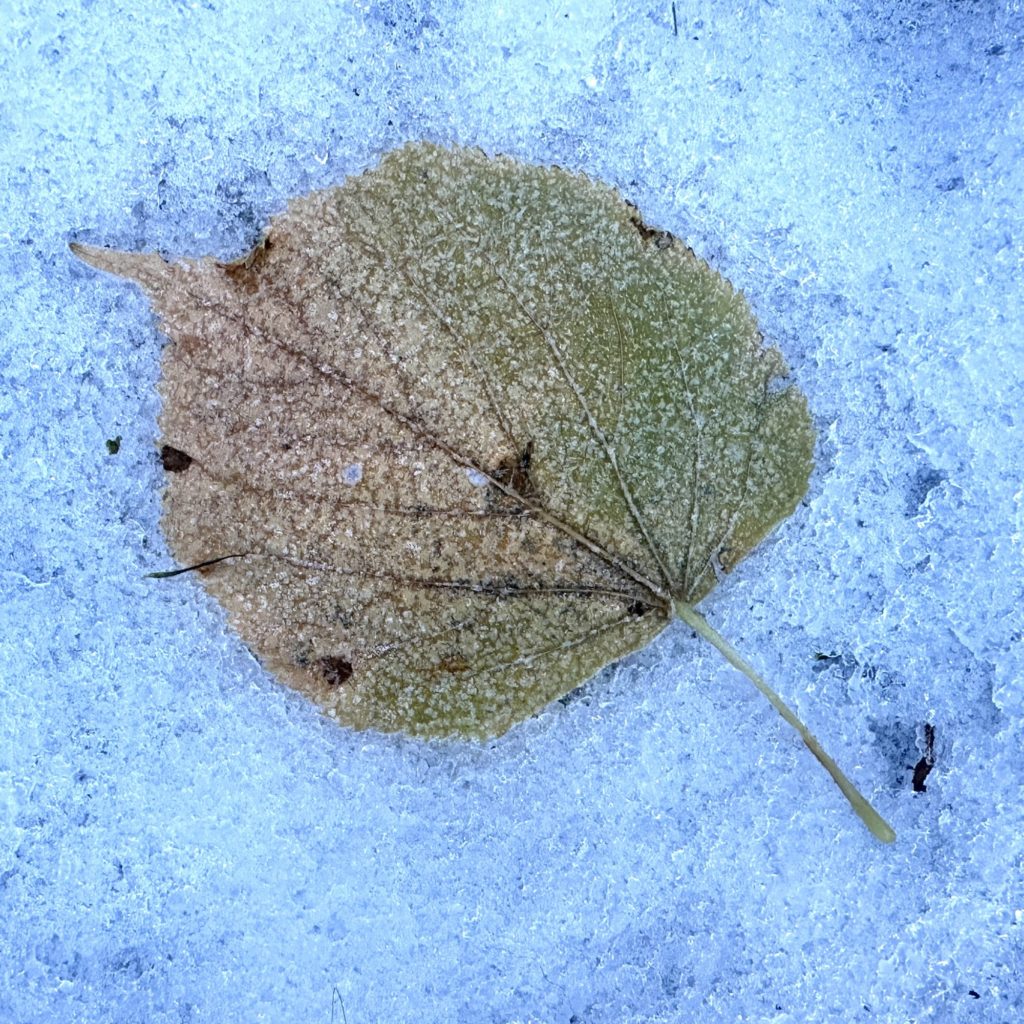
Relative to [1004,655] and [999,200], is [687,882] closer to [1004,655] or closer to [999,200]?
[1004,655]

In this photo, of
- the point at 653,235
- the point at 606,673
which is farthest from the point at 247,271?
the point at 606,673

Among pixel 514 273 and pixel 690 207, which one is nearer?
pixel 514 273

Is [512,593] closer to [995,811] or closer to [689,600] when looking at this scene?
[689,600]

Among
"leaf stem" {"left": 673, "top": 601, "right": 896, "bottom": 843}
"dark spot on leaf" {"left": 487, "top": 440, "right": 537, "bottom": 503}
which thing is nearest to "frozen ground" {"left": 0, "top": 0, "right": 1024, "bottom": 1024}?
"leaf stem" {"left": 673, "top": 601, "right": 896, "bottom": 843}

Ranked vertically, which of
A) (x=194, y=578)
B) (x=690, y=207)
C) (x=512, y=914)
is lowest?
(x=512, y=914)

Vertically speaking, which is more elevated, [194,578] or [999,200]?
[999,200]

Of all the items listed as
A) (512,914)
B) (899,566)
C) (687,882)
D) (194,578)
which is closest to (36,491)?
(194,578)
